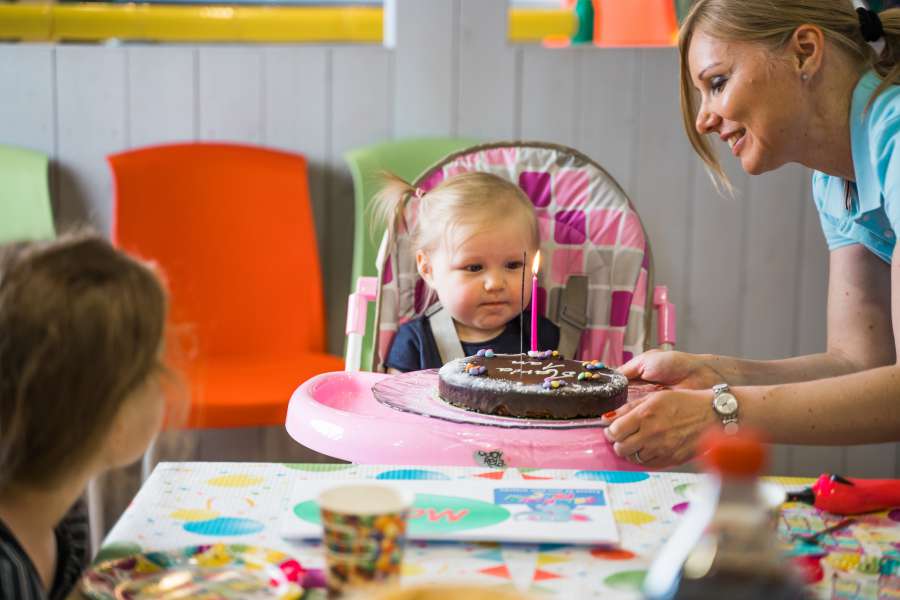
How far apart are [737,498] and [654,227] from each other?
8.03ft

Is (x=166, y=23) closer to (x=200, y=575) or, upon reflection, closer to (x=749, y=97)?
(x=749, y=97)

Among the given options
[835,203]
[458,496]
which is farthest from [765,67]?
[458,496]

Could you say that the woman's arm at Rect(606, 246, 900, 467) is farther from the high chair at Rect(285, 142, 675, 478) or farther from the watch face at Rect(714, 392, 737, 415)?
the high chair at Rect(285, 142, 675, 478)

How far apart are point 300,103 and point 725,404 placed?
72.6 inches

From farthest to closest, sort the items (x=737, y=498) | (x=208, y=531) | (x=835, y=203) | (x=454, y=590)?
(x=835, y=203), (x=208, y=531), (x=454, y=590), (x=737, y=498)

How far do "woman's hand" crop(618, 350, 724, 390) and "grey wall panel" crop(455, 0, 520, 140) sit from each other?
1.40 meters

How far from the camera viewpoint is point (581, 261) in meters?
2.15

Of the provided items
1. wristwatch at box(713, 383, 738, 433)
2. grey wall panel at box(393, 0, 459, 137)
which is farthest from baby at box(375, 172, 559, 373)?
grey wall panel at box(393, 0, 459, 137)

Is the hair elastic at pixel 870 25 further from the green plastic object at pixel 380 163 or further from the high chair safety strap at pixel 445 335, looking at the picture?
the green plastic object at pixel 380 163

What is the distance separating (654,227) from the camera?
303 centimetres

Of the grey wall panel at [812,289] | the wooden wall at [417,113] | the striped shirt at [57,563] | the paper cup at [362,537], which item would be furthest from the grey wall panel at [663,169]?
the paper cup at [362,537]

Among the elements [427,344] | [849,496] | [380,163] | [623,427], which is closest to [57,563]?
[623,427]

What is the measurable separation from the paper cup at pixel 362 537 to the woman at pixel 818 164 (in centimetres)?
62

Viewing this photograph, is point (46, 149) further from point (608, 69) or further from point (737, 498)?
point (737, 498)
